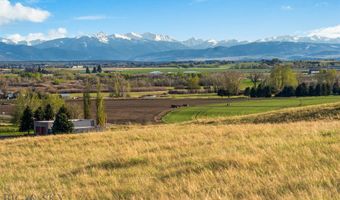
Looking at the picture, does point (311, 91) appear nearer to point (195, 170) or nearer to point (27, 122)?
point (27, 122)

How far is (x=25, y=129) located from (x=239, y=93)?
7461 centimetres

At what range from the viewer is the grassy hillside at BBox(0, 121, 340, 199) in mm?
9977

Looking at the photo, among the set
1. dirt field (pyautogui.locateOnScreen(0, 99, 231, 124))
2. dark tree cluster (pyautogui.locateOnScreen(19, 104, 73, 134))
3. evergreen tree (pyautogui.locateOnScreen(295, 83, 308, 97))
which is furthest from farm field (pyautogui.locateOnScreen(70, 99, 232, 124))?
evergreen tree (pyautogui.locateOnScreen(295, 83, 308, 97))

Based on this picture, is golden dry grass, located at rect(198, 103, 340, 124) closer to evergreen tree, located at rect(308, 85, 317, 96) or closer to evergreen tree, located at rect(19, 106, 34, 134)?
evergreen tree, located at rect(19, 106, 34, 134)

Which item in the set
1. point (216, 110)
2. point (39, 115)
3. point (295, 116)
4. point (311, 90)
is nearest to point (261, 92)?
point (311, 90)

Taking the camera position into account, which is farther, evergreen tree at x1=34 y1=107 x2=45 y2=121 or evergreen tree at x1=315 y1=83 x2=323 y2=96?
evergreen tree at x1=315 y1=83 x2=323 y2=96

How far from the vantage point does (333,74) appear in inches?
5541

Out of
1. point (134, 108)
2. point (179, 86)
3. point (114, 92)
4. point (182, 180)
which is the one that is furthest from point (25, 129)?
point (179, 86)

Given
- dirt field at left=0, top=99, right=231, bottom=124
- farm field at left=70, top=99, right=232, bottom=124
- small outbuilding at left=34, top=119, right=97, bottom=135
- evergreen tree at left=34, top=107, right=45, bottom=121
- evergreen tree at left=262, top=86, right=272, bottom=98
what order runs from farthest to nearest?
1. evergreen tree at left=262, top=86, right=272, bottom=98
2. evergreen tree at left=34, top=107, right=45, bottom=121
3. farm field at left=70, top=99, right=232, bottom=124
4. dirt field at left=0, top=99, right=231, bottom=124
5. small outbuilding at left=34, top=119, right=97, bottom=135

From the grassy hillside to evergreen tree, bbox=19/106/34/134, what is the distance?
247 ft

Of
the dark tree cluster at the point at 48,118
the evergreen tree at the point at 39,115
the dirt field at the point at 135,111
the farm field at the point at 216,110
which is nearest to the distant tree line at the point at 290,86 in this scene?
the farm field at the point at 216,110

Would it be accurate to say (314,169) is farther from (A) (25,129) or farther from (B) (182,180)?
(A) (25,129)

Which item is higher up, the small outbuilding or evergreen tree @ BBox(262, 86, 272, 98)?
evergreen tree @ BBox(262, 86, 272, 98)

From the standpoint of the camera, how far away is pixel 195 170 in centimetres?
1262
